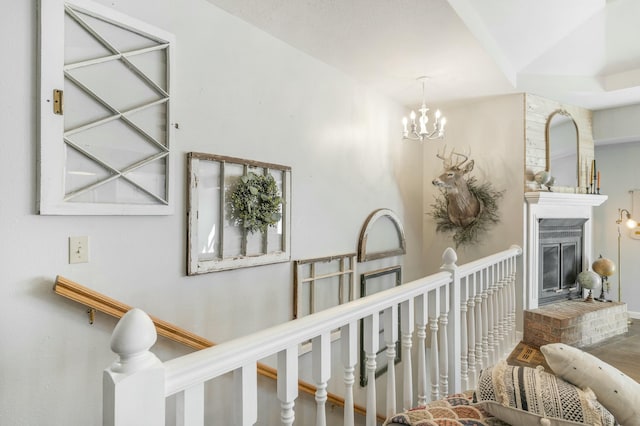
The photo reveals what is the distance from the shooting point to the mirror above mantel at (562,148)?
12.9 feet

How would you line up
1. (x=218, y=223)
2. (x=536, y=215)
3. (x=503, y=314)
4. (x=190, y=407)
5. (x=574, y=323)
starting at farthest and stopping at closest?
(x=536, y=215), (x=574, y=323), (x=503, y=314), (x=218, y=223), (x=190, y=407)

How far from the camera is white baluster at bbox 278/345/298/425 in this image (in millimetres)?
1000

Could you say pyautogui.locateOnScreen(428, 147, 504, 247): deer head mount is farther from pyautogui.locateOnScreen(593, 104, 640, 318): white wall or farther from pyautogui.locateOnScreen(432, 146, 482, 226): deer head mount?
pyautogui.locateOnScreen(593, 104, 640, 318): white wall

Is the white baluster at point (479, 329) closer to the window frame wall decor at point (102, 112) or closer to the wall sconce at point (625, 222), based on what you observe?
the window frame wall decor at point (102, 112)

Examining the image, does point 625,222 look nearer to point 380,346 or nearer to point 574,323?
point 574,323

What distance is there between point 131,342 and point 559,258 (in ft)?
15.0

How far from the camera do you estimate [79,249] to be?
63.1 inches

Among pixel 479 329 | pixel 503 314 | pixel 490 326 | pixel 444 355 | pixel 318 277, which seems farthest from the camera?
pixel 503 314

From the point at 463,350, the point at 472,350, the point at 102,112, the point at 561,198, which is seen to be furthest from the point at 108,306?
the point at 561,198

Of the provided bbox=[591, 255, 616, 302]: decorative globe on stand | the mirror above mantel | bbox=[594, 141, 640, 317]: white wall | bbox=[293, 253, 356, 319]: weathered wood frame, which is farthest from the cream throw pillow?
bbox=[594, 141, 640, 317]: white wall

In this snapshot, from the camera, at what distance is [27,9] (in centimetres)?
146

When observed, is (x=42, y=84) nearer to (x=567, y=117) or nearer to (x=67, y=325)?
(x=67, y=325)

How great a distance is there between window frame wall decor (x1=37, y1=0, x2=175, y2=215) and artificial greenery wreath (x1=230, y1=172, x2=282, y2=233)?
44cm

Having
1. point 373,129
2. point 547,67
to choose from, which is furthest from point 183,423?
point 547,67
